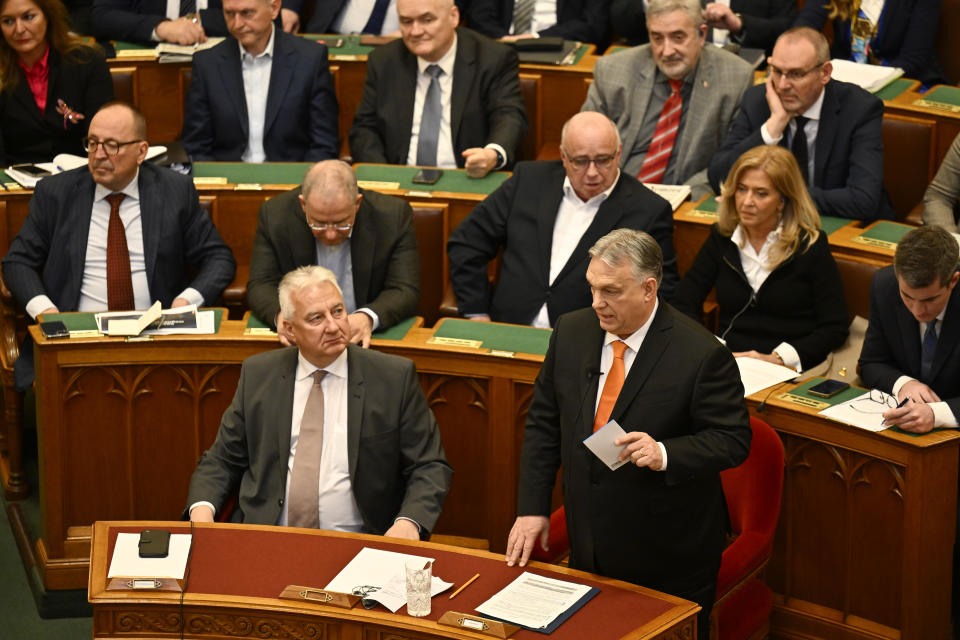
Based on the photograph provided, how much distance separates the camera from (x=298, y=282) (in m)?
3.59

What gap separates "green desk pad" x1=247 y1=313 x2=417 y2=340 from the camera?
4180 millimetres

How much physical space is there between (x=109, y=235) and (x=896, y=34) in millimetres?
3319

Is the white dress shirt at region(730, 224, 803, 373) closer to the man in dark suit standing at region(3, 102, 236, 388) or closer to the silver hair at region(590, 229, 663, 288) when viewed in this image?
the silver hair at region(590, 229, 663, 288)

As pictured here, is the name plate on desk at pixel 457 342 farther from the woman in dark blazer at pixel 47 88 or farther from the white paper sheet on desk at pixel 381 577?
the woman in dark blazer at pixel 47 88

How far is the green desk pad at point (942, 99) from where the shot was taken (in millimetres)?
5051

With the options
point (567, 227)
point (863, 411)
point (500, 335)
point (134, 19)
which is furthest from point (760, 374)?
point (134, 19)

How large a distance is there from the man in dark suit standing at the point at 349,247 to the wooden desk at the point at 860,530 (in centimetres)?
125

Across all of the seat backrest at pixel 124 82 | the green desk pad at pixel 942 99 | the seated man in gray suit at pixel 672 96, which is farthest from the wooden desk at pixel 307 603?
the seat backrest at pixel 124 82

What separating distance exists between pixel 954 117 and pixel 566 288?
1686 millimetres

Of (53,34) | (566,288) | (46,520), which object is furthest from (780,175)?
(53,34)

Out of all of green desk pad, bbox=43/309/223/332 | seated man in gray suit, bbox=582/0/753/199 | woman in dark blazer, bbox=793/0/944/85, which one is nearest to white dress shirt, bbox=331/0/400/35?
seated man in gray suit, bbox=582/0/753/199

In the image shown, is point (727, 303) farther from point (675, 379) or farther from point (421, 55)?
point (421, 55)

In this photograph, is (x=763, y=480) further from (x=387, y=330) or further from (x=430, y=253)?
(x=430, y=253)

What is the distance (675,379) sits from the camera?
10.4 feet
